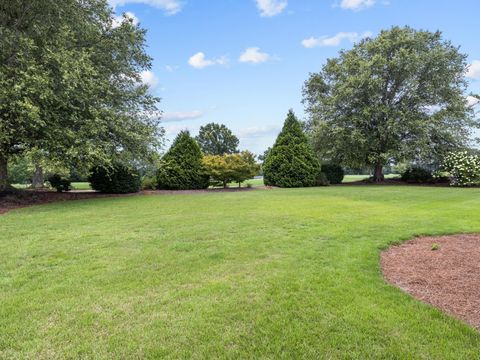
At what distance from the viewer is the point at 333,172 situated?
76.7ft

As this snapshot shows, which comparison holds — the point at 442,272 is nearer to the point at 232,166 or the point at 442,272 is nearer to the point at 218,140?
the point at 232,166

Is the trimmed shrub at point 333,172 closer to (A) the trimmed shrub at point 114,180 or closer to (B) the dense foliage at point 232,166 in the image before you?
(B) the dense foliage at point 232,166

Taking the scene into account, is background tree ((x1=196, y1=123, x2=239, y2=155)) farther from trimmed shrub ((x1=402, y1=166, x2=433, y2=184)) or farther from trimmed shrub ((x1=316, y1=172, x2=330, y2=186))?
trimmed shrub ((x1=402, y1=166, x2=433, y2=184))

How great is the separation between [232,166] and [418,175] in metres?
12.9

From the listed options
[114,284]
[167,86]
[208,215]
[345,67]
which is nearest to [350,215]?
[208,215]

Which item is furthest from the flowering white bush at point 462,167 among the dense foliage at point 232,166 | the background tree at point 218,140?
the background tree at point 218,140

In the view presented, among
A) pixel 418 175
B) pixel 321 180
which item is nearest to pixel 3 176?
pixel 321 180

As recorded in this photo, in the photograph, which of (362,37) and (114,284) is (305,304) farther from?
(362,37)

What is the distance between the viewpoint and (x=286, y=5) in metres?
11.2

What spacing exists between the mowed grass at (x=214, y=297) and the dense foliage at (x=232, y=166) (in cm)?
1140

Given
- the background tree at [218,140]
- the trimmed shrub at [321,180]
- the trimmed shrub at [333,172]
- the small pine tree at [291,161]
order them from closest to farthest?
the small pine tree at [291,161], the trimmed shrub at [321,180], the trimmed shrub at [333,172], the background tree at [218,140]

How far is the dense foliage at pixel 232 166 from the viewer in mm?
17969

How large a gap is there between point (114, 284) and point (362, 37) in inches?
941

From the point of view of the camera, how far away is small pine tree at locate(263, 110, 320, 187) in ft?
64.6
